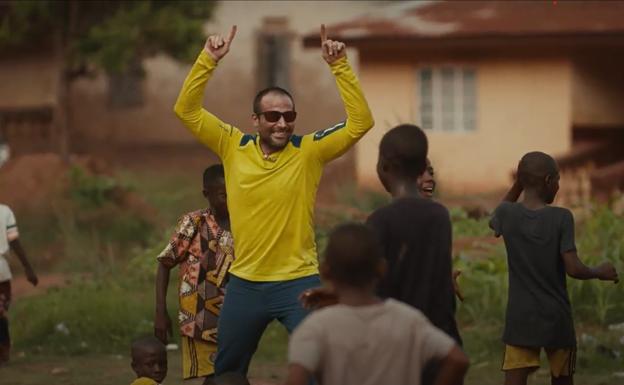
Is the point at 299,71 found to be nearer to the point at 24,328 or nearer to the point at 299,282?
the point at 24,328

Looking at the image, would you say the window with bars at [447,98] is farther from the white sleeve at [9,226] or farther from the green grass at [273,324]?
the white sleeve at [9,226]

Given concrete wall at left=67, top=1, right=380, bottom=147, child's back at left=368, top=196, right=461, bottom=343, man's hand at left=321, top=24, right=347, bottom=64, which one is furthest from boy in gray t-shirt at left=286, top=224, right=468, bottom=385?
concrete wall at left=67, top=1, right=380, bottom=147

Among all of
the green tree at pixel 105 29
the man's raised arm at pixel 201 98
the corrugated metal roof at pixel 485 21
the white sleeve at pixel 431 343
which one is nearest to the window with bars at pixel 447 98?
the corrugated metal roof at pixel 485 21

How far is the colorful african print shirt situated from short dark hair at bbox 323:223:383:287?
308cm

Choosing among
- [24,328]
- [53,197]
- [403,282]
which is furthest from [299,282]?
[53,197]

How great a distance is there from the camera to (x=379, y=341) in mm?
4902

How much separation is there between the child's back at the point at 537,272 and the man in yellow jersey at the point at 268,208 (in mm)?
841

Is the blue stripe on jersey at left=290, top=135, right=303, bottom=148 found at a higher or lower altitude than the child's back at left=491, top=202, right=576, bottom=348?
higher

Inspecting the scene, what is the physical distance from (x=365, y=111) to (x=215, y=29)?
83.4ft

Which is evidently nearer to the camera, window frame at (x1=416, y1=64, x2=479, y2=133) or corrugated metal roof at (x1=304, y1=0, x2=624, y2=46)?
corrugated metal roof at (x1=304, y1=0, x2=624, y2=46)

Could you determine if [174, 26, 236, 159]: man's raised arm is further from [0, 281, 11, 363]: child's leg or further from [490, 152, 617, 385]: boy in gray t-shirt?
[0, 281, 11, 363]: child's leg

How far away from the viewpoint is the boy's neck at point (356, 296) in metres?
4.98

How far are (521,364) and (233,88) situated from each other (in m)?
24.6

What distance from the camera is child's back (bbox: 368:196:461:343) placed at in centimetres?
574
